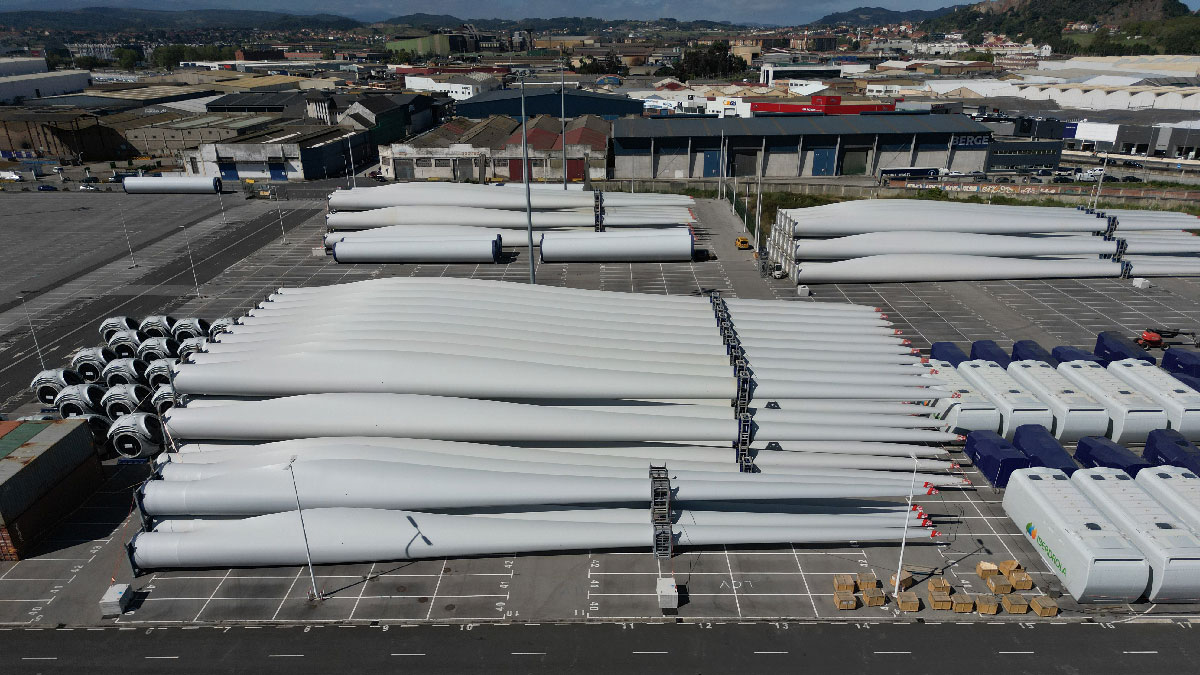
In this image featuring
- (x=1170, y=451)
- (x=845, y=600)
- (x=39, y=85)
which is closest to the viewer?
(x=845, y=600)

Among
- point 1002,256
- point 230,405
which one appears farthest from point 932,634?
point 1002,256

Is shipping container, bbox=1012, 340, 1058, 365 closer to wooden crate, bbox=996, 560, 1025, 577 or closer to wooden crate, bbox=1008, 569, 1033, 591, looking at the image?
wooden crate, bbox=996, 560, 1025, 577

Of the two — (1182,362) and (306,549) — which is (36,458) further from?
(1182,362)

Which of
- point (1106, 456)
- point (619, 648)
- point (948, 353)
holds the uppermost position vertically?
point (948, 353)

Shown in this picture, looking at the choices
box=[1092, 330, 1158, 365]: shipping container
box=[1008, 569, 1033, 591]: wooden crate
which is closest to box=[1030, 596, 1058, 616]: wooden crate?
box=[1008, 569, 1033, 591]: wooden crate

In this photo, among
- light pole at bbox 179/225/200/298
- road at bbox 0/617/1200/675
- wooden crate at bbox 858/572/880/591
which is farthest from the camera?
light pole at bbox 179/225/200/298

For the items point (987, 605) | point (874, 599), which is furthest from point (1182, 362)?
point (874, 599)

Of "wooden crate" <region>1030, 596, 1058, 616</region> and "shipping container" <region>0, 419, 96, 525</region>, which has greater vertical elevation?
"shipping container" <region>0, 419, 96, 525</region>

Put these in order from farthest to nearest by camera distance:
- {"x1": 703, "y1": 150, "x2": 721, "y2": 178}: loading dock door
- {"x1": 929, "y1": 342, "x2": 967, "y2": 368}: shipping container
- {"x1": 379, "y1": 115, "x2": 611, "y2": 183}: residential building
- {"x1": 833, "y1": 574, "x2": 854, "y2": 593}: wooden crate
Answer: {"x1": 703, "y1": 150, "x2": 721, "y2": 178}: loading dock door
{"x1": 379, "y1": 115, "x2": 611, "y2": 183}: residential building
{"x1": 929, "y1": 342, "x2": 967, "y2": 368}: shipping container
{"x1": 833, "y1": 574, "x2": 854, "y2": 593}: wooden crate
